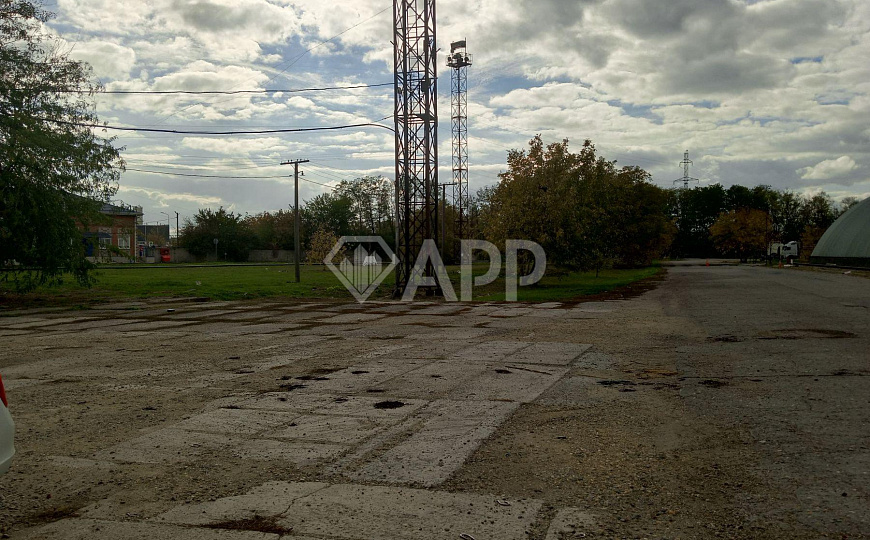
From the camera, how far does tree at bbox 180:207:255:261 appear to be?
8831 centimetres

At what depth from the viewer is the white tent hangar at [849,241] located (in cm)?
5641

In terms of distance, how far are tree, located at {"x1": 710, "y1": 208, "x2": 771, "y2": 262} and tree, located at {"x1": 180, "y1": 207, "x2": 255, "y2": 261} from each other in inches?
Answer: 2616

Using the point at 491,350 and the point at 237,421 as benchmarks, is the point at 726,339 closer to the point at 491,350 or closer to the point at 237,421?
the point at 491,350

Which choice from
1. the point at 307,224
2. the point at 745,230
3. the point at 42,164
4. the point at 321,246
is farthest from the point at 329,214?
the point at 42,164

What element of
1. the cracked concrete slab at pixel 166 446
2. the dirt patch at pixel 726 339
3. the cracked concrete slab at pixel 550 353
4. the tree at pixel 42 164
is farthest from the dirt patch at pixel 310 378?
the tree at pixel 42 164

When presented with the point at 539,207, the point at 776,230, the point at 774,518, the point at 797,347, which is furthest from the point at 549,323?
the point at 776,230

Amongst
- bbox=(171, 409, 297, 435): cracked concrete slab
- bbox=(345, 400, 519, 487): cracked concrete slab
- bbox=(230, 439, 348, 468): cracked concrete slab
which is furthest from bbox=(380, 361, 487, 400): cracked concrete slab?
bbox=(230, 439, 348, 468): cracked concrete slab

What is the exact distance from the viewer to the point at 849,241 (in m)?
59.0

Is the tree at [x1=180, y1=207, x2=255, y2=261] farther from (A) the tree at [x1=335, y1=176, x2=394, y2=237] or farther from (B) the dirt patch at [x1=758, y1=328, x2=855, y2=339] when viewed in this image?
(B) the dirt patch at [x1=758, y1=328, x2=855, y2=339]

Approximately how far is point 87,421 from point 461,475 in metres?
3.69

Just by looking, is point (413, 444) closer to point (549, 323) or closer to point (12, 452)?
point (12, 452)

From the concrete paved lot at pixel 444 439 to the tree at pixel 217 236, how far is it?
80.9 m

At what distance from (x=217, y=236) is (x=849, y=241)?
73.9m

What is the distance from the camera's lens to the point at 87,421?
589 centimetres
